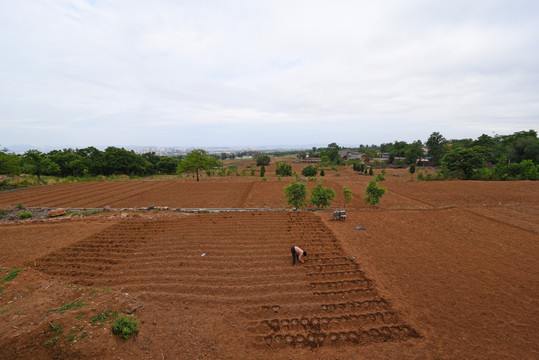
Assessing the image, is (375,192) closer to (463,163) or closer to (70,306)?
(70,306)

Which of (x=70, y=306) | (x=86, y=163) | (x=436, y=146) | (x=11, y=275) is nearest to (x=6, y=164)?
(x=86, y=163)

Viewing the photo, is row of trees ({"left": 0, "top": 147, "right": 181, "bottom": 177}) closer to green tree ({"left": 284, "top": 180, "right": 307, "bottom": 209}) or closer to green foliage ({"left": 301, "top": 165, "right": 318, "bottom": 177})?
green foliage ({"left": 301, "top": 165, "right": 318, "bottom": 177})

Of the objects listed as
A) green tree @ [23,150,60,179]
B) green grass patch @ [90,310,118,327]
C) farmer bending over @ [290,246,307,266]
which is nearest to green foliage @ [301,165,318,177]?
farmer bending over @ [290,246,307,266]

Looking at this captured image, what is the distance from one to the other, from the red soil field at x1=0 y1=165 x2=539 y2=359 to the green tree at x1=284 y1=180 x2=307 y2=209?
2.54 meters

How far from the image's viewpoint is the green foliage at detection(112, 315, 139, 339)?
4645 millimetres

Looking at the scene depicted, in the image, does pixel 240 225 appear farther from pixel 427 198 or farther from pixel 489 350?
pixel 427 198

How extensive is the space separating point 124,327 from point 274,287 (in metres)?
3.74

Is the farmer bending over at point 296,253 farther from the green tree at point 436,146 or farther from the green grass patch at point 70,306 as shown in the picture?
the green tree at point 436,146

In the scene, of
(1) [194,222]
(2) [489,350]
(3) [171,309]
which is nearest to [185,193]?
(1) [194,222]

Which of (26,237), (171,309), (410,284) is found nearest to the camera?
(171,309)

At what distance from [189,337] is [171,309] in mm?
1076

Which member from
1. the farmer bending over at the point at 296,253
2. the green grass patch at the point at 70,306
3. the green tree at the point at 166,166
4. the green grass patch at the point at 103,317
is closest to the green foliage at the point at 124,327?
the green grass patch at the point at 103,317

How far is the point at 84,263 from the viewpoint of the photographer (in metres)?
7.66

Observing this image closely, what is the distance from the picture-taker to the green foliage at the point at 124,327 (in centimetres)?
464
